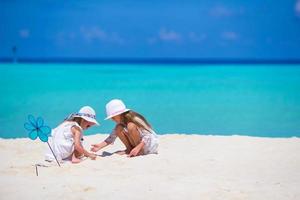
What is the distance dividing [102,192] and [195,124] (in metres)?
5.92

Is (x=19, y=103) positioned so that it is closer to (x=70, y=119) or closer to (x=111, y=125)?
(x=111, y=125)

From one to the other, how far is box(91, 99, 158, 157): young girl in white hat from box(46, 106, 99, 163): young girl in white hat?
0.23m

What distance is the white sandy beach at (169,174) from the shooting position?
3.88 meters

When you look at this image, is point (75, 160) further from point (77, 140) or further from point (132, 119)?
point (132, 119)

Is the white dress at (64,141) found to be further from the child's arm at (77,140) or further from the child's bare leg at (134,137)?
the child's bare leg at (134,137)

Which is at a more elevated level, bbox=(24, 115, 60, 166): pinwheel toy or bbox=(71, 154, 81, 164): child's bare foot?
bbox=(24, 115, 60, 166): pinwheel toy

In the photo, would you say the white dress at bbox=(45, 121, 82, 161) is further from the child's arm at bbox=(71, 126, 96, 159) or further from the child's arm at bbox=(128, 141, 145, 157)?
the child's arm at bbox=(128, 141, 145, 157)

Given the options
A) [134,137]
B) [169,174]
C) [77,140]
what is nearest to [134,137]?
[134,137]

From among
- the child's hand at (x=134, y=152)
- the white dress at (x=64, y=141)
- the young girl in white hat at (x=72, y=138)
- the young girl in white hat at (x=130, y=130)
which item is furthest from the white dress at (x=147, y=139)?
the white dress at (x=64, y=141)

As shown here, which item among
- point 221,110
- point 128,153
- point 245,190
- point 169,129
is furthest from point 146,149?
point 221,110

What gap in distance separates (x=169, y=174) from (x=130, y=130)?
839mm

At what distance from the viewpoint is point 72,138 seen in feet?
16.6

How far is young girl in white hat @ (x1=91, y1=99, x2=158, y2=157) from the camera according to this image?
204 inches

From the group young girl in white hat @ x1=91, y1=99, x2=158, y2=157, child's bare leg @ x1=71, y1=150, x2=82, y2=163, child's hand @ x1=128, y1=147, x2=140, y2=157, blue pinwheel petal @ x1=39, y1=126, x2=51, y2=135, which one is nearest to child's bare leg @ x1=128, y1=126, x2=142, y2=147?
young girl in white hat @ x1=91, y1=99, x2=158, y2=157
